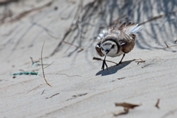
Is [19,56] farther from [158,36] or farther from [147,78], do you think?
[147,78]

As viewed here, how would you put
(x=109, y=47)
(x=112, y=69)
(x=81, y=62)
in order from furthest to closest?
(x=81, y=62)
(x=112, y=69)
(x=109, y=47)

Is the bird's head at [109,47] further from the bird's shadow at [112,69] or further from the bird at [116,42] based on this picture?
the bird's shadow at [112,69]

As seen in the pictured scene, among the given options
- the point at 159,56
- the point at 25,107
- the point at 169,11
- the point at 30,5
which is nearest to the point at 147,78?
the point at 159,56

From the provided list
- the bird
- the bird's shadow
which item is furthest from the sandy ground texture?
the bird

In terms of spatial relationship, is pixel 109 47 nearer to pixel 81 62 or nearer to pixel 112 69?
pixel 112 69

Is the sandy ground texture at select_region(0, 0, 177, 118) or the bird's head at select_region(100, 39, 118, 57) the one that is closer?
the sandy ground texture at select_region(0, 0, 177, 118)

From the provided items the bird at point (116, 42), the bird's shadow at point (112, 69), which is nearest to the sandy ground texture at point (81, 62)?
the bird's shadow at point (112, 69)

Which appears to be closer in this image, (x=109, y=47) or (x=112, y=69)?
(x=109, y=47)

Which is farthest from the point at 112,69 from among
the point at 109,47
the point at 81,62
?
the point at 81,62

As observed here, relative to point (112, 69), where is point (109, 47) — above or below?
above

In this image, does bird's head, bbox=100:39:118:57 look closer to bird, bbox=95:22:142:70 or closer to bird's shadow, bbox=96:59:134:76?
bird, bbox=95:22:142:70
